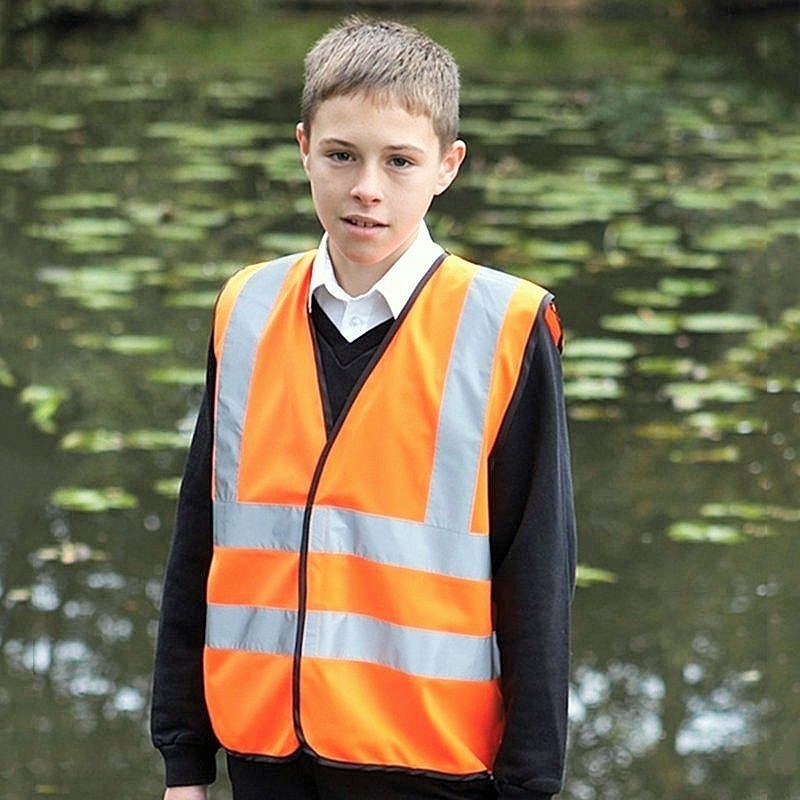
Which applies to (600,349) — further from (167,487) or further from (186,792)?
(186,792)

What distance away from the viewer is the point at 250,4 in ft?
76.5

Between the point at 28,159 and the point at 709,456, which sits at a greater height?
the point at 709,456

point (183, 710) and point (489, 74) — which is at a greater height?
point (183, 710)

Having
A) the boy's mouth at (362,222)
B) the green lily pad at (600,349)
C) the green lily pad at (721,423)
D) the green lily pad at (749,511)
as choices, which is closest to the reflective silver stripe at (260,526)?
the boy's mouth at (362,222)

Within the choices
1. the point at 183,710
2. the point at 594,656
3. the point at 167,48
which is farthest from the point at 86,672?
the point at 167,48

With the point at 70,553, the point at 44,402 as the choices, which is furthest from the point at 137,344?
the point at 70,553

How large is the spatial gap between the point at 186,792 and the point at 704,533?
2.85 meters

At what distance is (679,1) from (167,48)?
322 inches

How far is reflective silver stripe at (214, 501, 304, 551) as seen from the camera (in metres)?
1.98

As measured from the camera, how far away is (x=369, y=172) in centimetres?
194

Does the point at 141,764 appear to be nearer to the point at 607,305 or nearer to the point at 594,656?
the point at 594,656

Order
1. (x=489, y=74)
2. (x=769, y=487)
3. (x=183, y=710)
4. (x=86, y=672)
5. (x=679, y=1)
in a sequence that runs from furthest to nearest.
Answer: (x=679, y=1) < (x=489, y=74) < (x=769, y=487) < (x=86, y=672) < (x=183, y=710)

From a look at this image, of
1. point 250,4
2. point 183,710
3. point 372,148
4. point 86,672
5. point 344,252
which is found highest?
point 372,148

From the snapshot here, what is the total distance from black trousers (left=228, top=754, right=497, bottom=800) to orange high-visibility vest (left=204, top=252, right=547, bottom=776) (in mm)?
28
